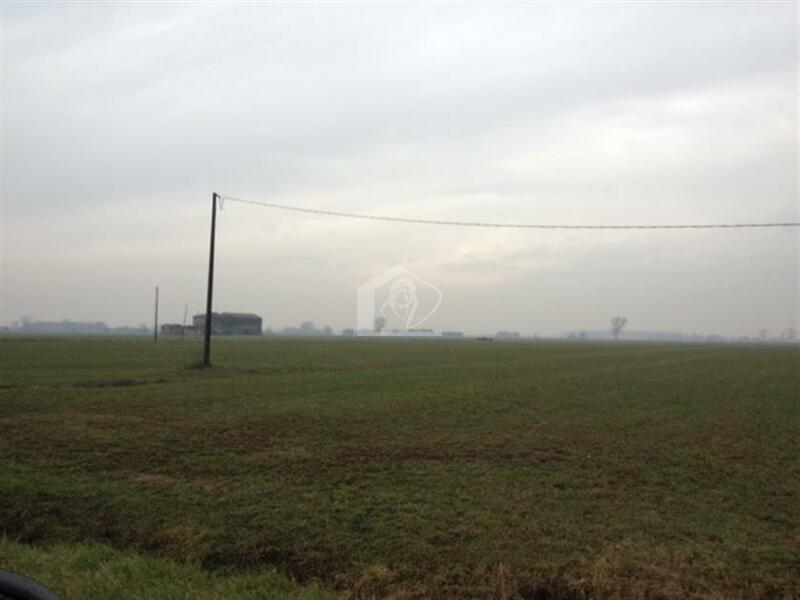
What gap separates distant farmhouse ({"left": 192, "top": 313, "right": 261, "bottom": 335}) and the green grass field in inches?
5646

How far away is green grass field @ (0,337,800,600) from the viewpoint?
6.32 m

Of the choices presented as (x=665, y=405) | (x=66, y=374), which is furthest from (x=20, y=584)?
(x=66, y=374)

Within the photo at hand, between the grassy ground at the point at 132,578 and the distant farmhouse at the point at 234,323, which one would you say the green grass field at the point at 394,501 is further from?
the distant farmhouse at the point at 234,323

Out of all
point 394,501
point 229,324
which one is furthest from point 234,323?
point 394,501

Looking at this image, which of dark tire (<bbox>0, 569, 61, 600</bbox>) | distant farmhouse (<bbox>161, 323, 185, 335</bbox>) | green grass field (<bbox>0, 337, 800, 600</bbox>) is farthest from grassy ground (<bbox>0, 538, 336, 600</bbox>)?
distant farmhouse (<bbox>161, 323, 185, 335</bbox>)

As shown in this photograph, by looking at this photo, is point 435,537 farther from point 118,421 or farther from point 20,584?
point 118,421

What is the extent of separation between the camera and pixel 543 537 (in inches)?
286

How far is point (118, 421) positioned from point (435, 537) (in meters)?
9.93

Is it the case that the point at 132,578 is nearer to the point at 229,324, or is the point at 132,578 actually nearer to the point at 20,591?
the point at 20,591

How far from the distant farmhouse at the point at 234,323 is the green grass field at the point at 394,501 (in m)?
143

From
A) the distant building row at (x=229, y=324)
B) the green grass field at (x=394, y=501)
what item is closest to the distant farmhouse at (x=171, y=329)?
the distant building row at (x=229, y=324)

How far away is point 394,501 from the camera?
8.63 meters

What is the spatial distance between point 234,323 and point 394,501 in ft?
538

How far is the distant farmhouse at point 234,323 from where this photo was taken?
157875mm
